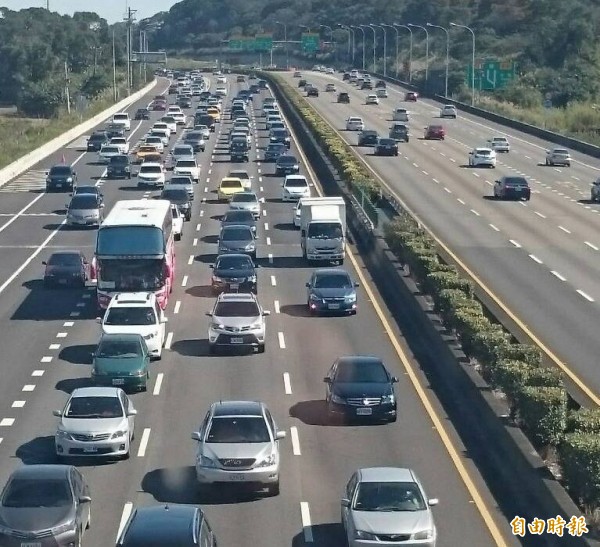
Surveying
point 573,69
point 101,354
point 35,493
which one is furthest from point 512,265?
point 573,69

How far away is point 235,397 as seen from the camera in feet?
102

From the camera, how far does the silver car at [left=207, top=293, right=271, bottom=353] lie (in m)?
35.6

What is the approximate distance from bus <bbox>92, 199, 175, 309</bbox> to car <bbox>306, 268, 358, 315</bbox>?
4137 mm

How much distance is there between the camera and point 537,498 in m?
21.9

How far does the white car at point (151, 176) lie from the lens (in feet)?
242

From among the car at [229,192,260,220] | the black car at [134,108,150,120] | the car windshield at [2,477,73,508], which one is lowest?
the black car at [134,108,150,120]

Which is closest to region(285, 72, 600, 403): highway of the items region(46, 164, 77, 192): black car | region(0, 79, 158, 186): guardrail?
region(46, 164, 77, 192): black car

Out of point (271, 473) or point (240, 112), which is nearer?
point (271, 473)

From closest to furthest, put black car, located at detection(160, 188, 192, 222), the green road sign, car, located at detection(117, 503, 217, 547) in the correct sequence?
1. car, located at detection(117, 503, 217, 547)
2. black car, located at detection(160, 188, 192, 222)
3. the green road sign

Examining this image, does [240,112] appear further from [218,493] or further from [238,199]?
[218,493]

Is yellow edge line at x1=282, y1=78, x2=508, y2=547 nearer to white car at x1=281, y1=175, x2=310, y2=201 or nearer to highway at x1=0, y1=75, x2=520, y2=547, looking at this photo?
highway at x1=0, y1=75, x2=520, y2=547

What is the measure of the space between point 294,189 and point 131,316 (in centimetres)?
3370

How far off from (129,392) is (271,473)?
28.4 feet

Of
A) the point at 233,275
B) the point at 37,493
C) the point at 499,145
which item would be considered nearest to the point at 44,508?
the point at 37,493
